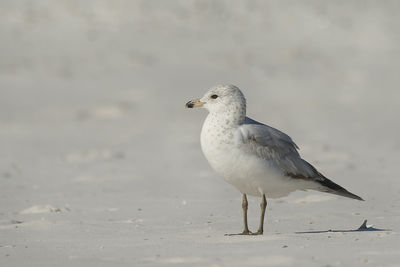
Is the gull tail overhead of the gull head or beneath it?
beneath

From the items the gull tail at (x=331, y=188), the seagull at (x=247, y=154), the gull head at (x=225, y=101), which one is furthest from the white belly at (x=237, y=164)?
the gull tail at (x=331, y=188)

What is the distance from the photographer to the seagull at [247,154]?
8984 mm

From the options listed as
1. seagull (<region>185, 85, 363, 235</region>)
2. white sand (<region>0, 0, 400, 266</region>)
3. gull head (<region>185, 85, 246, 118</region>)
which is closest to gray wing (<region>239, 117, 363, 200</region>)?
seagull (<region>185, 85, 363, 235</region>)

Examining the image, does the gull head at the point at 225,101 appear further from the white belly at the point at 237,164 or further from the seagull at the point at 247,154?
the white belly at the point at 237,164

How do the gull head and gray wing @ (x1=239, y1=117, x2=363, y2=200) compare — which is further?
the gull head

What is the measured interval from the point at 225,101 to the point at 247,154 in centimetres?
64

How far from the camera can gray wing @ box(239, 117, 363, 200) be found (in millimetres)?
9094

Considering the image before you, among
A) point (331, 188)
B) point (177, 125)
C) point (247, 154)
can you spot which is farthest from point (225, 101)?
point (177, 125)

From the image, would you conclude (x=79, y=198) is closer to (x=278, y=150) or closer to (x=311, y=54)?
(x=278, y=150)

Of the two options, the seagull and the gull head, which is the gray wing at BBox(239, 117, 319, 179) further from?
the gull head

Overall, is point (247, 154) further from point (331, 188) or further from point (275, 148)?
point (331, 188)

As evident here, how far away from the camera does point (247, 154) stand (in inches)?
354

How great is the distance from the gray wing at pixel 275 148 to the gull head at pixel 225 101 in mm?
170

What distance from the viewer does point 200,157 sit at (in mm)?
A: 16141
